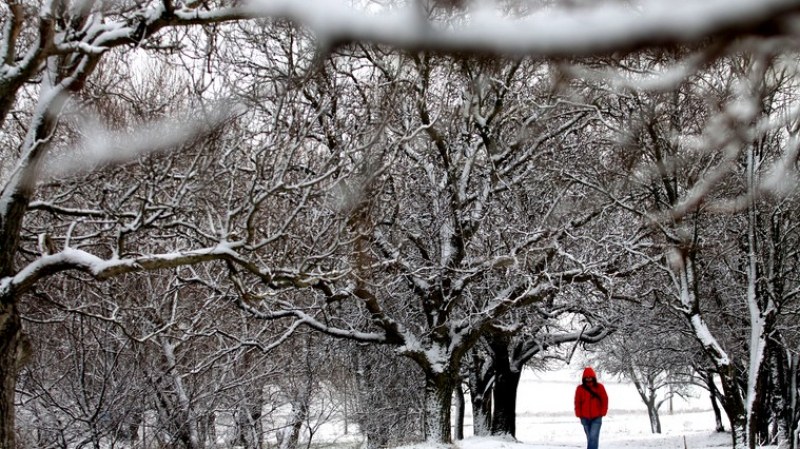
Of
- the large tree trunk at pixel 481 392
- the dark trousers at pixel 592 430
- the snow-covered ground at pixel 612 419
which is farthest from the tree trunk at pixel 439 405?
the snow-covered ground at pixel 612 419

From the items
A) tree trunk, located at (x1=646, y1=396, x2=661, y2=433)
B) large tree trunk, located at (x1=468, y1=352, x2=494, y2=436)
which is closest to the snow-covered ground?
tree trunk, located at (x1=646, y1=396, x2=661, y2=433)

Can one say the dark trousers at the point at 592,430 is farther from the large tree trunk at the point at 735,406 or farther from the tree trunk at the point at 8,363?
the tree trunk at the point at 8,363

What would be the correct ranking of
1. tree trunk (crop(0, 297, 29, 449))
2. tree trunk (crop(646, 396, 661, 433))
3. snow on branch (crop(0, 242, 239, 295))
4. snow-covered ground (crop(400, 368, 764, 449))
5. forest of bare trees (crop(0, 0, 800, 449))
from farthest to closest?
tree trunk (crop(646, 396, 661, 433)), snow-covered ground (crop(400, 368, 764, 449)), snow on branch (crop(0, 242, 239, 295)), tree trunk (crop(0, 297, 29, 449)), forest of bare trees (crop(0, 0, 800, 449))

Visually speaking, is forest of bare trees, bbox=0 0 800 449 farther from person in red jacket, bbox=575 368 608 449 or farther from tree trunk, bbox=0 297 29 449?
person in red jacket, bbox=575 368 608 449

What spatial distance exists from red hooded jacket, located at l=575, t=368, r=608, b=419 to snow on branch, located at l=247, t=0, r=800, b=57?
11166 mm

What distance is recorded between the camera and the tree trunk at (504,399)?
1950 cm

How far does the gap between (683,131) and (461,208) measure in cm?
413

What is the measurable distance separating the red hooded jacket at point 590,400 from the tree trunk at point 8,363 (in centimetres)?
782

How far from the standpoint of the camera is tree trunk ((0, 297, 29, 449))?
618 centimetres

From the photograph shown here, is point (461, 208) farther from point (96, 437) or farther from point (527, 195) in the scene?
point (96, 437)

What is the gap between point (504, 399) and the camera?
1970 cm

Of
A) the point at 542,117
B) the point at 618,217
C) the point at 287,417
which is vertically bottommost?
the point at 287,417

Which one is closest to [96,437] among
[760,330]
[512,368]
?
[760,330]

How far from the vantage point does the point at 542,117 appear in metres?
12.1
